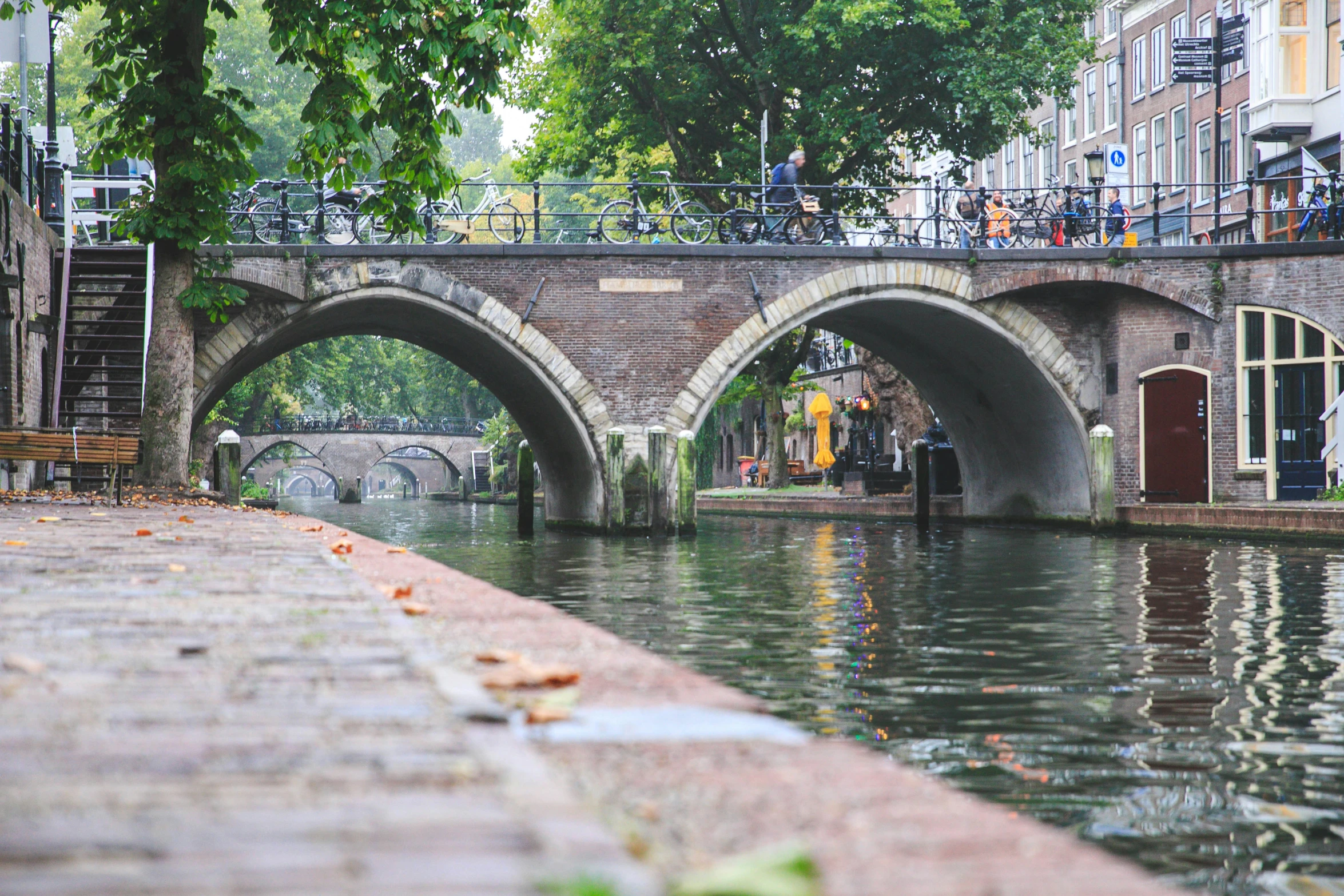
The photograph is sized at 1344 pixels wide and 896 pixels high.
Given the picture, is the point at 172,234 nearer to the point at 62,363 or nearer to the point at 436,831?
the point at 62,363

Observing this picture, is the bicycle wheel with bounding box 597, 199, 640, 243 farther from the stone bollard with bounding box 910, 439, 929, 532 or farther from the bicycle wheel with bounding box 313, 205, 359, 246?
the stone bollard with bounding box 910, 439, 929, 532

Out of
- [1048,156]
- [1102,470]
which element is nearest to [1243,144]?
[1048,156]

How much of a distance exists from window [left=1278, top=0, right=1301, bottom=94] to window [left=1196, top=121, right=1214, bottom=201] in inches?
181

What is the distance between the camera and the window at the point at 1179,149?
35.1m

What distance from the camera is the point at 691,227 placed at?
2278 cm

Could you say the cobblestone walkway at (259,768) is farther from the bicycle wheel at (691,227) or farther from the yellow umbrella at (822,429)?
the yellow umbrella at (822,429)

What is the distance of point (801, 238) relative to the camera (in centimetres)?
2320

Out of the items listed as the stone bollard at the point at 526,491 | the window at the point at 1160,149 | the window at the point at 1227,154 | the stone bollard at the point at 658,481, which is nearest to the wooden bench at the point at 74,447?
the stone bollard at the point at 658,481

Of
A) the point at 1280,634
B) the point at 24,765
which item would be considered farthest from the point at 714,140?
the point at 24,765

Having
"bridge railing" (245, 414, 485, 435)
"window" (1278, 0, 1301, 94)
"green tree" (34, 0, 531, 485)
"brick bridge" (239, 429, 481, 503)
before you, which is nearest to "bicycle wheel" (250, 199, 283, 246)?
"green tree" (34, 0, 531, 485)

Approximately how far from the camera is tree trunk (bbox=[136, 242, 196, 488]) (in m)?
15.3

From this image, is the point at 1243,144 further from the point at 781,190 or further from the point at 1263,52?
the point at 781,190

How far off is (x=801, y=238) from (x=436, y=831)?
71.5 ft

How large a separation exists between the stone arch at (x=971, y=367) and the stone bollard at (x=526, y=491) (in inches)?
95.4
